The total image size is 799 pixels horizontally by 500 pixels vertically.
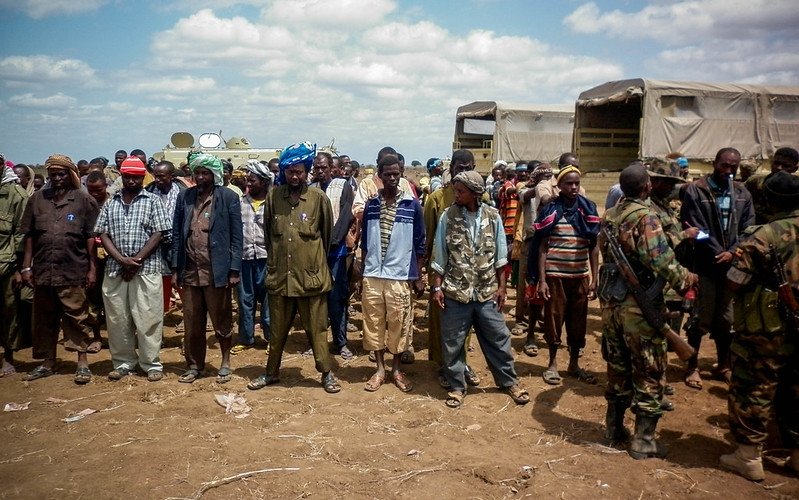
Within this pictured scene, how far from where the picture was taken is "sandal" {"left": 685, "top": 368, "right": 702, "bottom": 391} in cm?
500

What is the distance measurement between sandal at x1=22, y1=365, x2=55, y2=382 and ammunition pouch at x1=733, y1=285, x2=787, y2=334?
19.8 feet

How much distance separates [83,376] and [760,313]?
5667 mm

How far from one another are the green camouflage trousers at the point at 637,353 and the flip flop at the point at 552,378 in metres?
1.44

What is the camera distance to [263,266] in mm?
6348

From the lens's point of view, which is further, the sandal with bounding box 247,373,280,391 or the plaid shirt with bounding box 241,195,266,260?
the plaid shirt with bounding box 241,195,266,260

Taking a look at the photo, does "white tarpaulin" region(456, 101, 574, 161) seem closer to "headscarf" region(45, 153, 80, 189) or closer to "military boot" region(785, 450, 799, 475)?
"headscarf" region(45, 153, 80, 189)

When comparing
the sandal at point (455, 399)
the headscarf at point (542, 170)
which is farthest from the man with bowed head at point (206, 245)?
the headscarf at point (542, 170)

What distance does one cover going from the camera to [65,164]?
5145mm

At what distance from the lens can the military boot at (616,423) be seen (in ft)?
12.8

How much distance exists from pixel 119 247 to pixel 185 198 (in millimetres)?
764

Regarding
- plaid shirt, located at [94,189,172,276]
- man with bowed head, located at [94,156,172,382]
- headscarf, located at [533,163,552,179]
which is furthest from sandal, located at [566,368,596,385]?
plaid shirt, located at [94,189,172,276]

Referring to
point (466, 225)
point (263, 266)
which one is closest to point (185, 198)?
point (263, 266)

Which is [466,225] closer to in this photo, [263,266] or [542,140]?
[263,266]

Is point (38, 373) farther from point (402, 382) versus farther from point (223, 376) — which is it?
point (402, 382)
